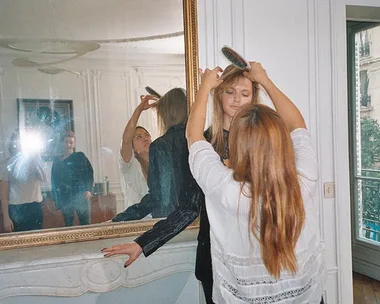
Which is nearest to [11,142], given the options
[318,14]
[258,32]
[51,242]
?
[51,242]

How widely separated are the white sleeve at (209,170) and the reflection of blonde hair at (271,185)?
4 cm

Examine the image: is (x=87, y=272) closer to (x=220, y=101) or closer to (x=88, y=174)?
(x=88, y=174)

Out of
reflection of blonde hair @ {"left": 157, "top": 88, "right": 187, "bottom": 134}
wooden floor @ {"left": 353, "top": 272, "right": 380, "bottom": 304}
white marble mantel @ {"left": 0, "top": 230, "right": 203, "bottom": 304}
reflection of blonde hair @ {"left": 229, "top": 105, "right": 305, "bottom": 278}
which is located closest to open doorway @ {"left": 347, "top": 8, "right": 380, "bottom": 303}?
wooden floor @ {"left": 353, "top": 272, "right": 380, "bottom": 304}

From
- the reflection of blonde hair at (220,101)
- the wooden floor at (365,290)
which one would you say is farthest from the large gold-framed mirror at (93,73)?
the wooden floor at (365,290)

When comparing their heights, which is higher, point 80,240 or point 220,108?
point 220,108

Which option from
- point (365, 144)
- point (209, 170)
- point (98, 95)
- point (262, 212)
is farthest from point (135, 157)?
Answer: point (365, 144)

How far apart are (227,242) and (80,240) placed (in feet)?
2.68

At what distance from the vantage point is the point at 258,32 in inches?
80.0

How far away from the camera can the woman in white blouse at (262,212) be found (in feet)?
3.76

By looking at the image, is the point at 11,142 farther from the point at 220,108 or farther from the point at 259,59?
the point at 259,59

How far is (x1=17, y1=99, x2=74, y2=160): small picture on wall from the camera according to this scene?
167cm

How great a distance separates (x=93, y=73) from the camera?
176cm

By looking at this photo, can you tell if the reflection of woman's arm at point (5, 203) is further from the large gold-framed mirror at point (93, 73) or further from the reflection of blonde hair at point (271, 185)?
the reflection of blonde hair at point (271, 185)

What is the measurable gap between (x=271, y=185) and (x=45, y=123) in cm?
104
